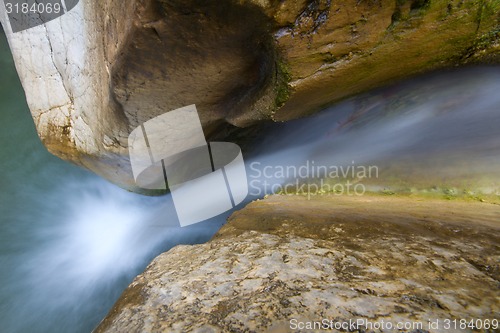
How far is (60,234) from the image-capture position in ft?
14.1

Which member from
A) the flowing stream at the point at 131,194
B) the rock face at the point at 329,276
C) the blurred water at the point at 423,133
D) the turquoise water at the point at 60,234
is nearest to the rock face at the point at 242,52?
the blurred water at the point at 423,133

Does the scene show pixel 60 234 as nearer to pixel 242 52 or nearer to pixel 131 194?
pixel 131 194

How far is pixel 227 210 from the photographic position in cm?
385

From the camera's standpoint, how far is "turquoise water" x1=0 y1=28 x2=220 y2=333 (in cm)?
359

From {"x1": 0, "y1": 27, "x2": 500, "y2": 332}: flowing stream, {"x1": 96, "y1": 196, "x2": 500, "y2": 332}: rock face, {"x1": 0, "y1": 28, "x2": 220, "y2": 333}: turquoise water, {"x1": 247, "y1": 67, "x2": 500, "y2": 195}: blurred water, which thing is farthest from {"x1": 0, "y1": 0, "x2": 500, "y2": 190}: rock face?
{"x1": 0, "y1": 28, "x2": 220, "y2": 333}: turquoise water

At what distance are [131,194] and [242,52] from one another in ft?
10.9

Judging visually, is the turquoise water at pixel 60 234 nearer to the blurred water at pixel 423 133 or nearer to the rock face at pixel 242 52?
the rock face at pixel 242 52

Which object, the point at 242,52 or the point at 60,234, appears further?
the point at 60,234

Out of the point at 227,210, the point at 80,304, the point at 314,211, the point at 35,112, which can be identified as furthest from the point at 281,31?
the point at 80,304

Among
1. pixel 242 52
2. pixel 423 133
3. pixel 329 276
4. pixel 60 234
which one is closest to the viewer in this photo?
pixel 329 276

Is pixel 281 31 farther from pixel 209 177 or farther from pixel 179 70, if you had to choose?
pixel 209 177

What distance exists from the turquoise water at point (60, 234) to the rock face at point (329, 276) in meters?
2.66

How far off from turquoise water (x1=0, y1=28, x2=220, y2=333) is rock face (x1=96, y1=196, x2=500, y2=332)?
2661 mm

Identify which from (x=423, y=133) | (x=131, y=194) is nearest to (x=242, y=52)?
(x=423, y=133)
